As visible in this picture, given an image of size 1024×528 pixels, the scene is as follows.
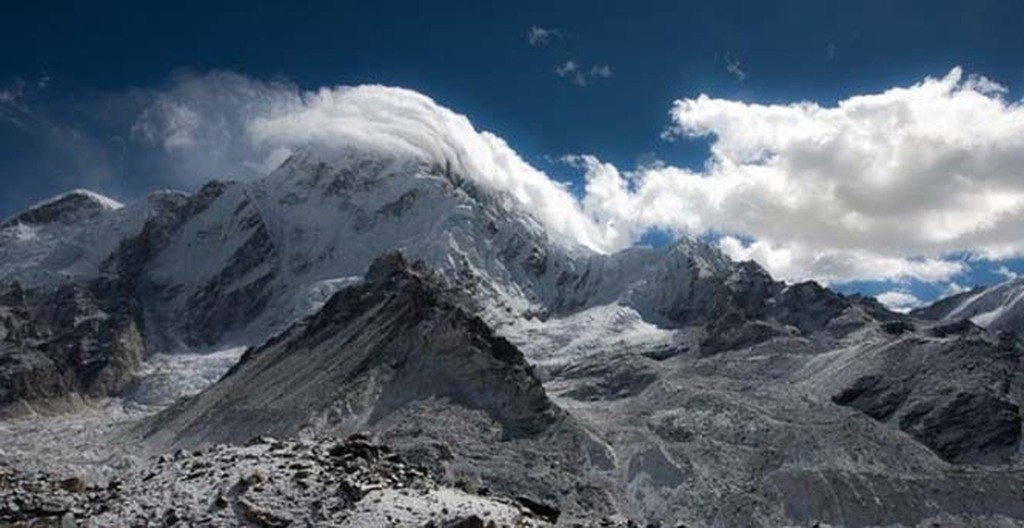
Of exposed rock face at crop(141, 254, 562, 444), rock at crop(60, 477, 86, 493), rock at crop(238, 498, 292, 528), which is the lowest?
rock at crop(238, 498, 292, 528)

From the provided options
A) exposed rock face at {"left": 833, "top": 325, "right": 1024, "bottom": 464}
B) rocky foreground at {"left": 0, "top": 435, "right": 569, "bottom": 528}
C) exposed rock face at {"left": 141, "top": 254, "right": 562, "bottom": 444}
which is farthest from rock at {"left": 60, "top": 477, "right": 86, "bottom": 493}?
exposed rock face at {"left": 833, "top": 325, "right": 1024, "bottom": 464}

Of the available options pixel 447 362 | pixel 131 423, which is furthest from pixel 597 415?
pixel 131 423

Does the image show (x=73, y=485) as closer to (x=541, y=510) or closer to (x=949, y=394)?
(x=541, y=510)

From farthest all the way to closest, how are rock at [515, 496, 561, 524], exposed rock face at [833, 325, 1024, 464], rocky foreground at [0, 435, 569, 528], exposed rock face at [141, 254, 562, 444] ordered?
exposed rock face at [833, 325, 1024, 464] → exposed rock face at [141, 254, 562, 444] → rock at [515, 496, 561, 524] → rocky foreground at [0, 435, 569, 528]

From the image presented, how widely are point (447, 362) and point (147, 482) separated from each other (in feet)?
366

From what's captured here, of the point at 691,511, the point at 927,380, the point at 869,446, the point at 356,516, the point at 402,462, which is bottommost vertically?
the point at 356,516

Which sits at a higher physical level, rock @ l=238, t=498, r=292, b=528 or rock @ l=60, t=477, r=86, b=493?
rock @ l=60, t=477, r=86, b=493

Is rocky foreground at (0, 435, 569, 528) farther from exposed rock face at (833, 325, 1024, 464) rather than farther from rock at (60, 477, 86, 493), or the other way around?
exposed rock face at (833, 325, 1024, 464)

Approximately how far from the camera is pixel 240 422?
481ft

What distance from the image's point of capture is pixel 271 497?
129ft

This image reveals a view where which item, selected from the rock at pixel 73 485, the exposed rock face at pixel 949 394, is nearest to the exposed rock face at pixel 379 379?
the exposed rock face at pixel 949 394

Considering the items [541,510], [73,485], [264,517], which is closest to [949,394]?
[541,510]

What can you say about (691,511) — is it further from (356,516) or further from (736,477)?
(356,516)

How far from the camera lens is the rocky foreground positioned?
38.0 meters
